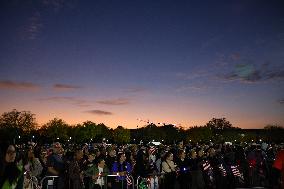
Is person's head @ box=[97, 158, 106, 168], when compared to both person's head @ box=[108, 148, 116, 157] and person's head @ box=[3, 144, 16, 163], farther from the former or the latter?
person's head @ box=[3, 144, 16, 163]

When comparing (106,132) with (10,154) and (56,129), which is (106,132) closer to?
(56,129)

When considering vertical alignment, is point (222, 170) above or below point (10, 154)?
below

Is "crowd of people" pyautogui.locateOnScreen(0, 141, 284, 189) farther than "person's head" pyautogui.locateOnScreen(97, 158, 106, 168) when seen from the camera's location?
No

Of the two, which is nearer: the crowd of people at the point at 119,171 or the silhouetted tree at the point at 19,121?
the crowd of people at the point at 119,171

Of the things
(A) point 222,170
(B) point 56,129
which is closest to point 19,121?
(B) point 56,129

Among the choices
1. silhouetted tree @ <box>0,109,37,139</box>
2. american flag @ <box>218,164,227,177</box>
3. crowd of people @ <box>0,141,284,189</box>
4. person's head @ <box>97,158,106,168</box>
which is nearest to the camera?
crowd of people @ <box>0,141,284,189</box>

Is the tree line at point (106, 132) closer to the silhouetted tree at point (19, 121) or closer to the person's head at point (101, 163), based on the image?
the silhouetted tree at point (19, 121)

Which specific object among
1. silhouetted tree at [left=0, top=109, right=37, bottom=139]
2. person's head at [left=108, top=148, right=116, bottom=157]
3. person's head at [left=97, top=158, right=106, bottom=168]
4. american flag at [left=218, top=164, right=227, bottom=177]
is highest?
silhouetted tree at [left=0, top=109, right=37, bottom=139]

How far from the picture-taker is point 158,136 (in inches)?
5955

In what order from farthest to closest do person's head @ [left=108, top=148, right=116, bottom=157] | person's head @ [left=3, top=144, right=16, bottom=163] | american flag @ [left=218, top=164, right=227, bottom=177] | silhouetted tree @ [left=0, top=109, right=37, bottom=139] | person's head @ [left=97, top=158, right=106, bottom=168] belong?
silhouetted tree @ [left=0, top=109, right=37, bottom=139], american flag @ [left=218, top=164, right=227, bottom=177], person's head @ [left=108, top=148, right=116, bottom=157], person's head @ [left=97, top=158, right=106, bottom=168], person's head @ [left=3, top=144, right=16, bottom=163]

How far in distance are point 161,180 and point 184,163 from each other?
114 centimetres

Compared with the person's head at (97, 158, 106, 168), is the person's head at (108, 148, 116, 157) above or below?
above

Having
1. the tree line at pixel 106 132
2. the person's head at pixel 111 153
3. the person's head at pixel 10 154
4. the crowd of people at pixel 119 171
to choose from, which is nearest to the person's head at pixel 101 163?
the crowd of people at pixel 119 171

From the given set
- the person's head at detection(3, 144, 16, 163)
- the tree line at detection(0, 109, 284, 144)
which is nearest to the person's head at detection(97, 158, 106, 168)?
the person's head at detection(3, 144, 16, 163)
